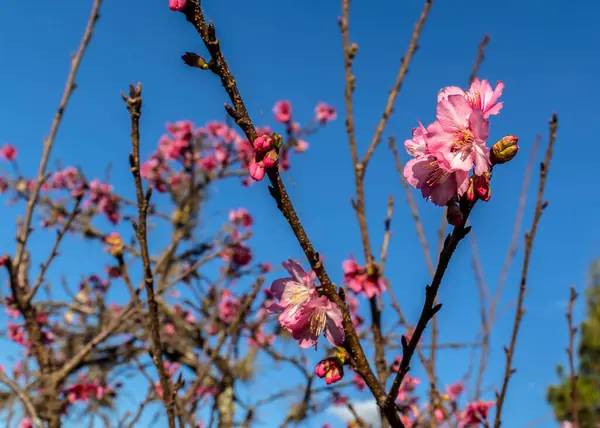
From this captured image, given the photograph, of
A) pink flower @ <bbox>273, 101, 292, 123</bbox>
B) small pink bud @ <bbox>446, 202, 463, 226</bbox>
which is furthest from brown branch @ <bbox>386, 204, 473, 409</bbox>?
pink flower @ <bbox>273, 101, 292, 123</bbox>

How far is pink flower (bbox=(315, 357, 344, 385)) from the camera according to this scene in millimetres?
947

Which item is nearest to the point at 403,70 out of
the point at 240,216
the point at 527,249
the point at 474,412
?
the point at 527,249

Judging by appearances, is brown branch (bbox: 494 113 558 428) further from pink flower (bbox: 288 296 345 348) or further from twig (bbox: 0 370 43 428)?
twig (bbox: 0 370 43 428)

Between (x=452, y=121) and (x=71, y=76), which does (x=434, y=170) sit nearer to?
(x=452, y=121)

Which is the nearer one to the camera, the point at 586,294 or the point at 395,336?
the point at 395,336

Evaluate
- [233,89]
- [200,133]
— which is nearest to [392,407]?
[233,89]

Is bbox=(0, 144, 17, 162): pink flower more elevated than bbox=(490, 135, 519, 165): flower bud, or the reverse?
bbox=(0, 144, 17, 162): pink flower

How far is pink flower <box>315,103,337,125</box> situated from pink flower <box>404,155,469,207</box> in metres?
7.97

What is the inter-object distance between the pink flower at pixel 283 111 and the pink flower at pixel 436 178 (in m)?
7.57

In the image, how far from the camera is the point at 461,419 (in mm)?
2844

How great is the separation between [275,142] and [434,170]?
0.28 meters

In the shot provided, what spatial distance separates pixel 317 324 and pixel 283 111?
767 centimetres

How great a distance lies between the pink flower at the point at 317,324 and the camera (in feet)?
3.04

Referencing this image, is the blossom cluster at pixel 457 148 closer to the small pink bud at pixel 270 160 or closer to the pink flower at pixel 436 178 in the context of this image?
the pink flower at pixel 436 178
